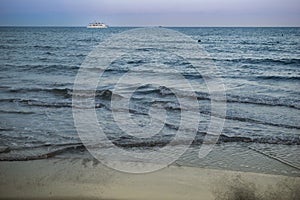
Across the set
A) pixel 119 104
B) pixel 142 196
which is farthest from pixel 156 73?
pixel 142 196

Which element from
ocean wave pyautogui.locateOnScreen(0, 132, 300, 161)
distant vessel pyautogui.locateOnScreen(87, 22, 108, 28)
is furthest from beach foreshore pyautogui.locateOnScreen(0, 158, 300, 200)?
distant vessel pyautogui.locateOnScreen(87, 22, 108, 28)

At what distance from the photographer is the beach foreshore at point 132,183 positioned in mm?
3996

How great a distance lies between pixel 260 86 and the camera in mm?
14453

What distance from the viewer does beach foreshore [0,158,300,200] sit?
4.00 metres

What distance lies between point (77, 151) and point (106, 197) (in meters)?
1.95

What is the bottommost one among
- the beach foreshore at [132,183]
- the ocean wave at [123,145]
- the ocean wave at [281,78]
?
the ocean wave at [123,145]

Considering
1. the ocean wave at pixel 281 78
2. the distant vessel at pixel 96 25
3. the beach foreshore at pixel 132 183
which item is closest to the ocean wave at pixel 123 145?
the beach foreshore at pixel 132 183

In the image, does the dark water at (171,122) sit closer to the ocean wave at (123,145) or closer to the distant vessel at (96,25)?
the ocean wave at (123,145)

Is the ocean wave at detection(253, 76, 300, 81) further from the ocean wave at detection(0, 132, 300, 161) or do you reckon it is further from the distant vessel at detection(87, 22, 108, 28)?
the distant vessel at detection(87, 22, 108, 28)

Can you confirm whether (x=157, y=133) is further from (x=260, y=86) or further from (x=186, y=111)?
(x=260, y=86)

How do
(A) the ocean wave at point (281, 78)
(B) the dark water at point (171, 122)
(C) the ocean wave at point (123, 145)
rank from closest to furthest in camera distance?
(C) the ocean wave at point (123, 145) < (B) the dark water at point (171, 122) < (A) the ocean wave at point (281, 78)

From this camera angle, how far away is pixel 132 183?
14.2 ft

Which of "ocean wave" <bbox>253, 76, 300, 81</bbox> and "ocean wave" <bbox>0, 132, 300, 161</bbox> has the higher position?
"ocean wave" <bbox>253, 76, 300, 81</bbox>

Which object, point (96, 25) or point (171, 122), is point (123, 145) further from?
point (96, 25)
